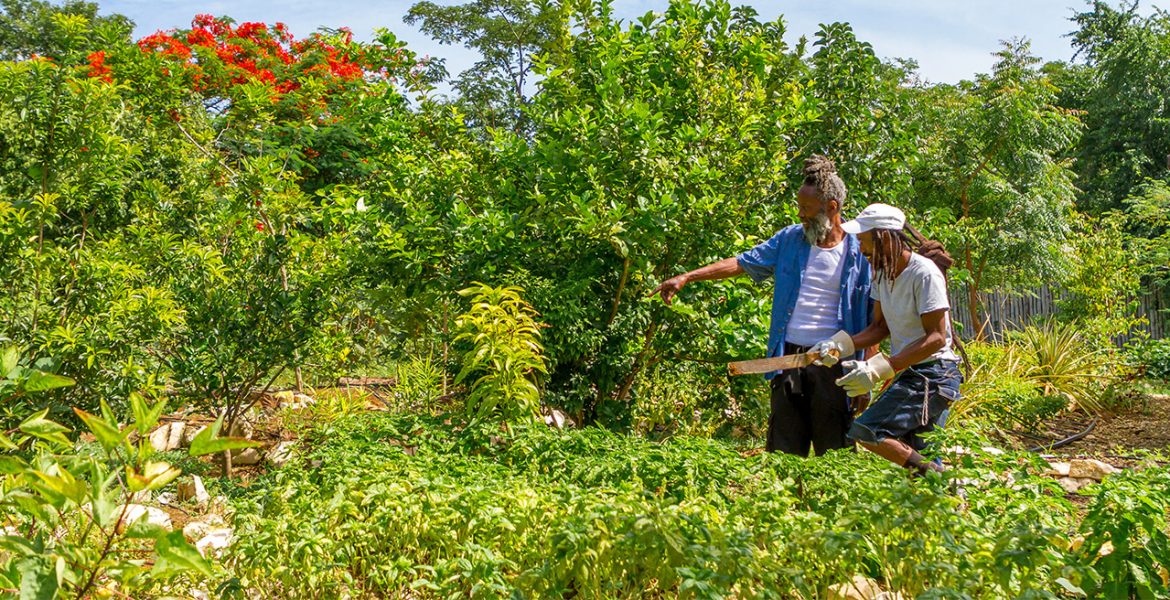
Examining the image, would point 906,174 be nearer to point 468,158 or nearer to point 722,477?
point 468,158

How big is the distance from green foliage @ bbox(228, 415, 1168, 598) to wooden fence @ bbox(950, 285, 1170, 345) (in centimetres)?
1106

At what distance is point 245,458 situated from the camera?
238 inches

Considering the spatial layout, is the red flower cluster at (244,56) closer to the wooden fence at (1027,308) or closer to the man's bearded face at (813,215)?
the man's bearded face at (813,215)

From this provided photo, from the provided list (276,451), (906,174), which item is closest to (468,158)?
(276,451)

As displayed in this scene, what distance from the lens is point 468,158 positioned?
18.9 feet

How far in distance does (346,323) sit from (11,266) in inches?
74.4

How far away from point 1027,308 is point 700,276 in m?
13.5

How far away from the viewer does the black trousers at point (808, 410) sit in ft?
13.5

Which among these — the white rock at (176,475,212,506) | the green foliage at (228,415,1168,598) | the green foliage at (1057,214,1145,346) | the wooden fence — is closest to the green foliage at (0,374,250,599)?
the green foliage at (228,415,1168,598)

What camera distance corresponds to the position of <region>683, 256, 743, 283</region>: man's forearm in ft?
14.2

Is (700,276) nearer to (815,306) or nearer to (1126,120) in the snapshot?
(815,306)

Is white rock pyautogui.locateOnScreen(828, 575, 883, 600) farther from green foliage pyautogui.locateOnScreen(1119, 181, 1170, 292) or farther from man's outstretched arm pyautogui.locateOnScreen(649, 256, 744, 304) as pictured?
green foliage pyautogui.locateOnScreen(1119, 181, 1170, 292)

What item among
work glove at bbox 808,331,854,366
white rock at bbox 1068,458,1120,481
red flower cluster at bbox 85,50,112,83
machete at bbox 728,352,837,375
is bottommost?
white rock at bbox 1068,458,1120,481

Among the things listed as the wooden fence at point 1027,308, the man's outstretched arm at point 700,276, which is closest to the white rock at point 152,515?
the man's outstretched arm at point 700,276
